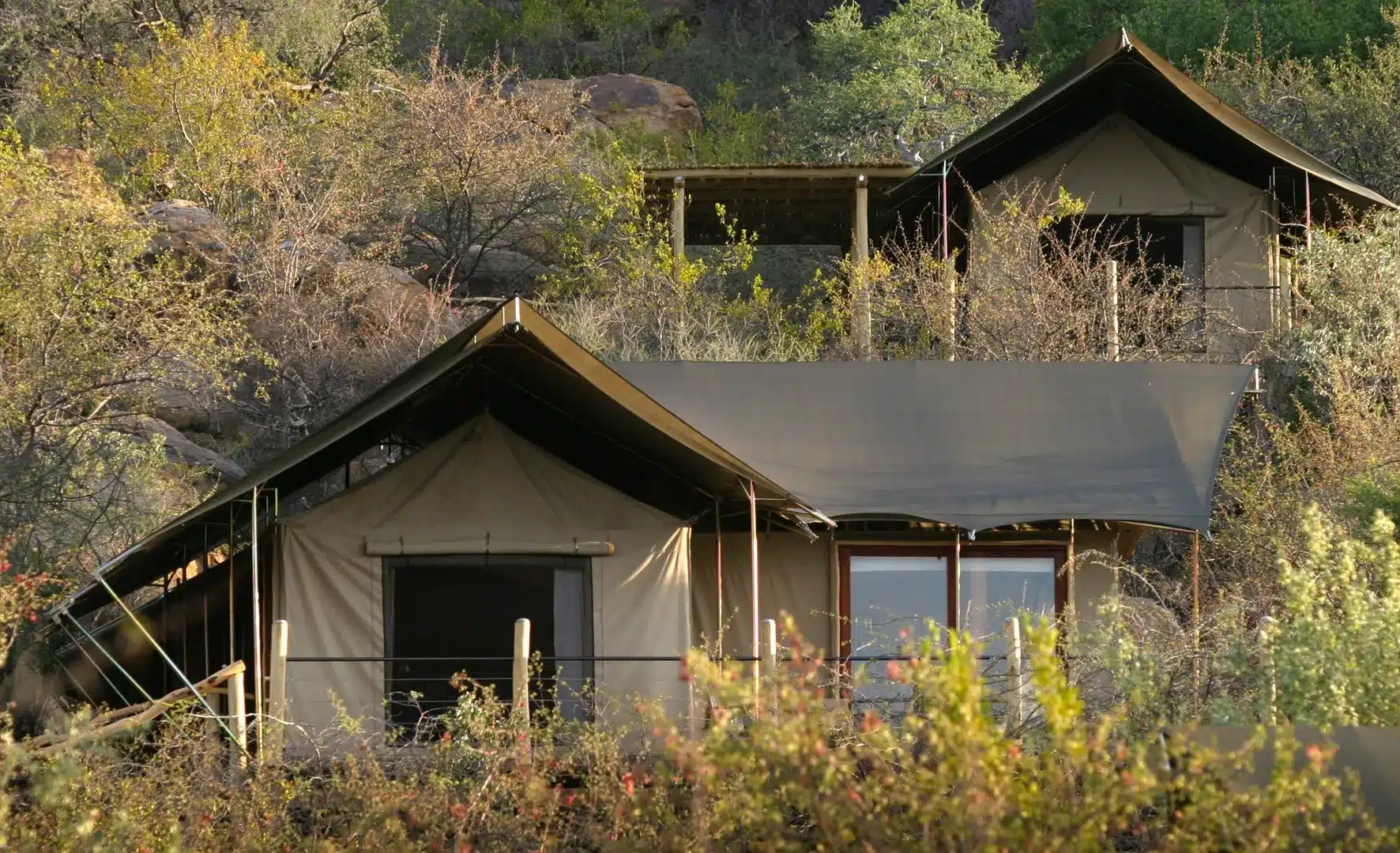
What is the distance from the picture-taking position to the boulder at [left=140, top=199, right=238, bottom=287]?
891 inches

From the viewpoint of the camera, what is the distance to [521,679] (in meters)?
9.87

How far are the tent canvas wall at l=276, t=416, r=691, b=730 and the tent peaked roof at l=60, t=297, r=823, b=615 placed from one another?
200 mm

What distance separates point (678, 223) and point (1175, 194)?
5375 millimetres

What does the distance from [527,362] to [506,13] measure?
1173 inches

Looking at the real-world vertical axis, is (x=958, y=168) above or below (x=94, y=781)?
above

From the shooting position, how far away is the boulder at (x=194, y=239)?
891 inches

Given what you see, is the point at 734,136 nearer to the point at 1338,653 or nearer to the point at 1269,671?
the point at 1269,671

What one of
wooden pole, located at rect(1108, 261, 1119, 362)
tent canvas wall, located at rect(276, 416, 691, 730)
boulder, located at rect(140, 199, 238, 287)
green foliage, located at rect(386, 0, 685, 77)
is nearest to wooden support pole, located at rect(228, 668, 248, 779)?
tent canvas wall, located at rect(276, 416, 691, 730)

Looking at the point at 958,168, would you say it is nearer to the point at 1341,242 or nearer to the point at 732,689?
the point at 1341,242

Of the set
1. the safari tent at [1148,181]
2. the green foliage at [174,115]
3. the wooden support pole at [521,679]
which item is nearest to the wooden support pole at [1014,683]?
the wooden support pole at [521,679]

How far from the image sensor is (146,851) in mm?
Answer: 8227

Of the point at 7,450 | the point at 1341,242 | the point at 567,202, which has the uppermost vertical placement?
the point at 567,202

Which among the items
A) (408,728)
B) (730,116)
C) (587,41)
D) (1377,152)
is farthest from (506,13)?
(408,728)

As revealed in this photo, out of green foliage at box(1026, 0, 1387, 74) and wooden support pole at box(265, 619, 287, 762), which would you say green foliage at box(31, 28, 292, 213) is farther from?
wooden support pole at box(265, 619, 287, 762)
